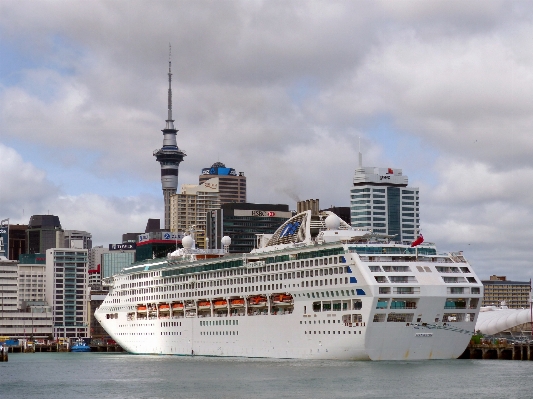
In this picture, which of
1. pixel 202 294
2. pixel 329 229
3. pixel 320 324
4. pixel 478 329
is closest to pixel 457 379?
pixel 320 324

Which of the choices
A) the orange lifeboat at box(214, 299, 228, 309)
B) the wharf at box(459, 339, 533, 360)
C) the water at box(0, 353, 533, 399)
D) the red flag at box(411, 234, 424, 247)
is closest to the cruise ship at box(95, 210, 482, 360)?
the orange lifeboat at box(214, 299, 228, 309)

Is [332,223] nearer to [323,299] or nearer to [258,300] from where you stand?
[323,299]

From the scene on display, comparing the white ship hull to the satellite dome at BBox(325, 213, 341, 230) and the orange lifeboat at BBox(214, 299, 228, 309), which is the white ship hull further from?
the satellite dome at BBox(325, 213, 341, 230)

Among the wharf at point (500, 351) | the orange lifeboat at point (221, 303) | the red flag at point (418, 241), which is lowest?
the wharf at point (500, 351)

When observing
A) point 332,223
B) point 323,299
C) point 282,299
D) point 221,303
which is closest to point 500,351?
point 332,223

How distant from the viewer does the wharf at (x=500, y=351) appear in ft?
417

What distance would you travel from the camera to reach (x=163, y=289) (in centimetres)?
14700

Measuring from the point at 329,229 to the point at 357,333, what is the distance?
19385 mm

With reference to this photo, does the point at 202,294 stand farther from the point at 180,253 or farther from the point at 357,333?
the point at 357,333

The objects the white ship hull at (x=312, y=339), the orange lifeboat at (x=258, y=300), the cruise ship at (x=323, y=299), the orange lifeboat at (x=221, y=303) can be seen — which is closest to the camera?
the white ship hull at (x=312, y=339)

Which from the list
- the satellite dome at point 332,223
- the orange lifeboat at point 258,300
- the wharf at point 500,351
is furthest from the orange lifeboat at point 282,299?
the wharf at point 500,351

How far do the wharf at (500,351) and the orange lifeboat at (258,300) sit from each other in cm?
2592

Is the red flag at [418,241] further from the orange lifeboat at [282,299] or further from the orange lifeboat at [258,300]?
the orange lifeboat at [258,300]

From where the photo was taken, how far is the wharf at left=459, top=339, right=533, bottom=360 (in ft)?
417
